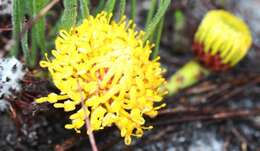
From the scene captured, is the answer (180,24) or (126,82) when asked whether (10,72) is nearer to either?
(126,82)

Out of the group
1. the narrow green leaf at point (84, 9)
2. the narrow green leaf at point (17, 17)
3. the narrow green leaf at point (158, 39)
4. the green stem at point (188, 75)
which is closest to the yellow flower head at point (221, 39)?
the green stem at point (188, 75)

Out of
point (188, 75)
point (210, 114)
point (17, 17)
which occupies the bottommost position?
point (210, 114)

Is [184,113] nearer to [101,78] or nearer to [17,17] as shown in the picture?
[101,78]

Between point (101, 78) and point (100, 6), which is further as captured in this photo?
point (100, 6)

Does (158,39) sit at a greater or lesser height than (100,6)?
lesser

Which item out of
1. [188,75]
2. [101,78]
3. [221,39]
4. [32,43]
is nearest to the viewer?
[101,78]

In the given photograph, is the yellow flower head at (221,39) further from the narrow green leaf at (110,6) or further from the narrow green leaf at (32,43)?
the narrow green leaf at (32,43)

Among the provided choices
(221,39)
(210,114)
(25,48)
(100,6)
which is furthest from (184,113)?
(25,48)
